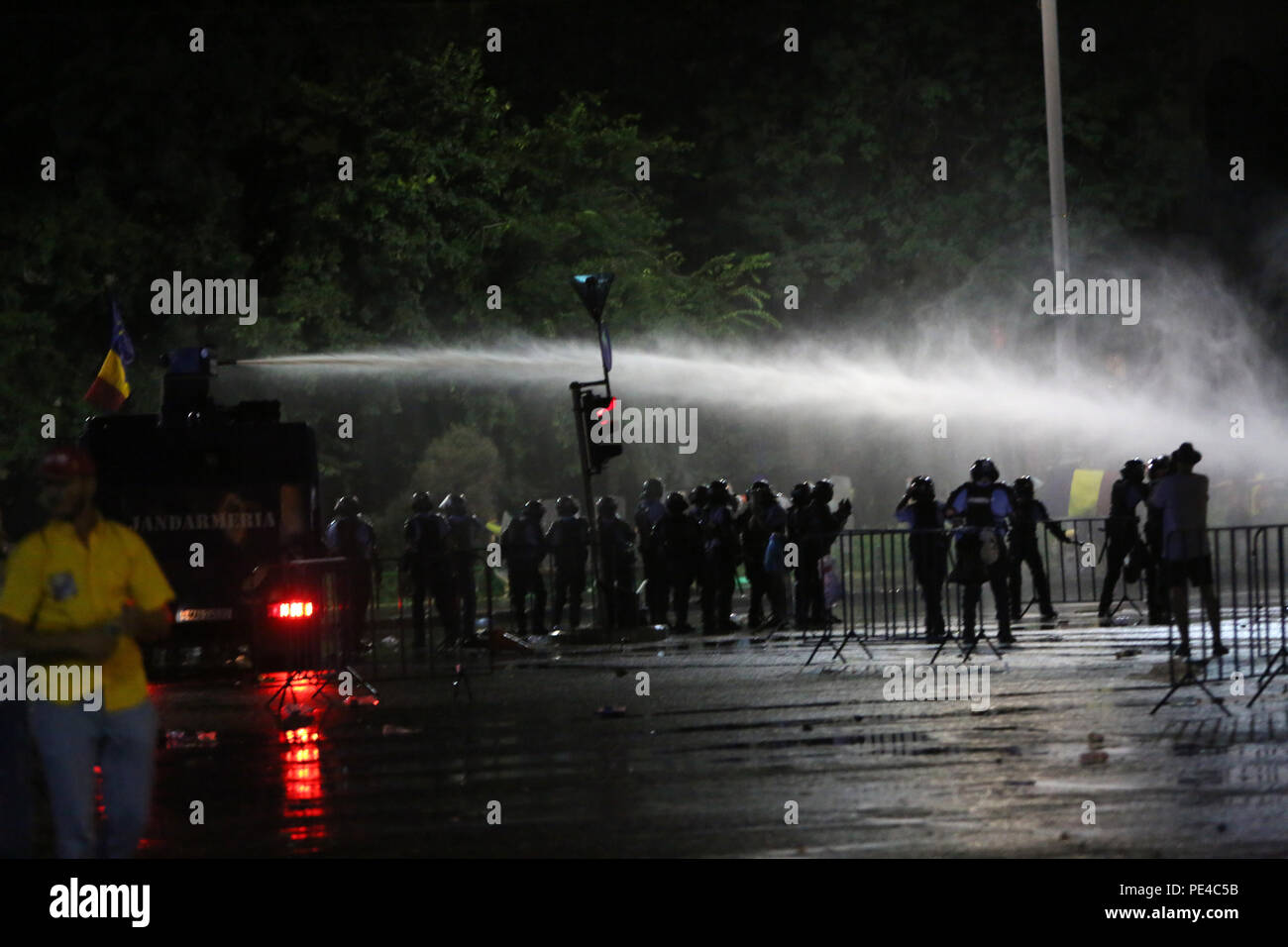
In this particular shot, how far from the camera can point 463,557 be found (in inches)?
705

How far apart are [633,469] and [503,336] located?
4.58 m

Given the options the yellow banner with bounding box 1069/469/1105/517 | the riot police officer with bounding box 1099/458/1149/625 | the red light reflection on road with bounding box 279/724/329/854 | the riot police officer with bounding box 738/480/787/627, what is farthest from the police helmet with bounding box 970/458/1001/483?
the yellow banner with bounding box 1069/469/1105/517

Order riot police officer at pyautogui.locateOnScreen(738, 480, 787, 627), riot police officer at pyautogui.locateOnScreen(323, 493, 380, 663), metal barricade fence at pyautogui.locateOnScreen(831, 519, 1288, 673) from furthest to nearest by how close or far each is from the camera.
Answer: riot police officer at pyautogui.locateOnScreen(738, 480, 787, 627), riot police officer at pyautogui.locateOnScreen(323, 493, 380, 663), metal barricade fence at pyautogui.locateOnScreen(831, 519, 1288, 673)

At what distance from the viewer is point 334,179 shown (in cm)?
3023

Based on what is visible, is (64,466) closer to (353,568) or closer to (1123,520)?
(353,568)

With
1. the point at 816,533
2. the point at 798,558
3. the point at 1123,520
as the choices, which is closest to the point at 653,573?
the point at 798,558

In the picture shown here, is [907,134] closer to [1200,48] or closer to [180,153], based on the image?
[1200,48]

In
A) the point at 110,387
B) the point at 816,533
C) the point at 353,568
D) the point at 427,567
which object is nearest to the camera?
the point at 353,568

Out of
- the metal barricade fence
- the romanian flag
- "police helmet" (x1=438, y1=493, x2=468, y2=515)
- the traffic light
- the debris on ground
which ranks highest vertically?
the romanian flag

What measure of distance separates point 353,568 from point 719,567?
4675 mm

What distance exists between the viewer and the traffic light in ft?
60.2

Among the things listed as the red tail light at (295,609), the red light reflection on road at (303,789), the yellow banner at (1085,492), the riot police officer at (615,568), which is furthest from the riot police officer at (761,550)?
the yellow banner at (1085,492)

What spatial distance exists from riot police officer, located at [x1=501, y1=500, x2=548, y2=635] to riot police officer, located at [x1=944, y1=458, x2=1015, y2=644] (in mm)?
5630

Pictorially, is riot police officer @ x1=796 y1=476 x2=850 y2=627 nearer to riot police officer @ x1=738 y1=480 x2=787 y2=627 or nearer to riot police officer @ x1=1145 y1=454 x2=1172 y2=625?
riot police officer @ x1=738 y1=480 x2=787 y2=627
